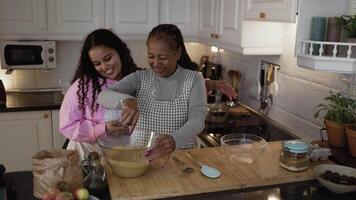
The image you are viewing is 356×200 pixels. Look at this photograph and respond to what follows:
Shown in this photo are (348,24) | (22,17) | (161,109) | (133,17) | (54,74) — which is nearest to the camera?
(348,24)

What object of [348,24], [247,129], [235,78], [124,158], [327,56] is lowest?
[247,129]

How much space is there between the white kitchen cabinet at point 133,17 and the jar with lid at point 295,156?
172 cm

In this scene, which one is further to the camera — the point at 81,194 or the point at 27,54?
the point at 27,54

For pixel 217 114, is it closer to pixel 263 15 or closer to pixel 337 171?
pixel 263 15

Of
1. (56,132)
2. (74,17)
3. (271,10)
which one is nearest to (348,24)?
(271,10)

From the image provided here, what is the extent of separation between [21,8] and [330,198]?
90.0 inches

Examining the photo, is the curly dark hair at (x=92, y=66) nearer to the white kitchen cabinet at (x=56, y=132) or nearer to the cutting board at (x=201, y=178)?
the cutting board at (x=201, y=178)

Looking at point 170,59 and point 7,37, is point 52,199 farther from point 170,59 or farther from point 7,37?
point 7,37

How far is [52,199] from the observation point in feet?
3.18

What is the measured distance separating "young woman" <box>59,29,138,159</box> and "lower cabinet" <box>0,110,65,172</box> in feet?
3.31

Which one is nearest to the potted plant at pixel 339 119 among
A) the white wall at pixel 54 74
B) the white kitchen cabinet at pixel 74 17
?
the white kitchen cabinet at pixel 74 17

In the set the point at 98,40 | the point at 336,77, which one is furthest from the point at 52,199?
the point at 336,77

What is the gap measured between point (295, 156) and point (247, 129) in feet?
Result: 2.66

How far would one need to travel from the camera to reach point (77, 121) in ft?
5.37
